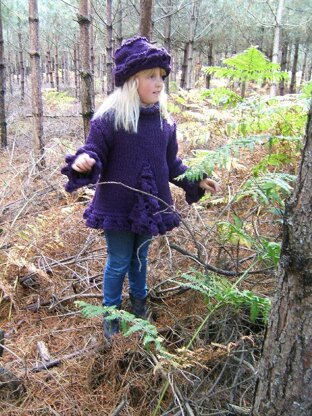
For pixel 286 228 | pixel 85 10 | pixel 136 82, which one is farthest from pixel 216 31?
pixel 286 228

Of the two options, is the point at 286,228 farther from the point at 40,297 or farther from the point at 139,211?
the point at 40,297

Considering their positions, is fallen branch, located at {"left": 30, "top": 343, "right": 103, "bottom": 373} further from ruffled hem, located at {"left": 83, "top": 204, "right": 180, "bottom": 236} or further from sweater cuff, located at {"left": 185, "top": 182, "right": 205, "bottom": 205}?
sweater cuff, located at {"left": 185, "top": 182, "right": 205, "bottom": 205}

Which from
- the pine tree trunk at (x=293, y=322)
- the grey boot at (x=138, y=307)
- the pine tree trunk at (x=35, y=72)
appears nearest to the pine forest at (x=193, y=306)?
the pine tree trunk at (x=293, y=322)

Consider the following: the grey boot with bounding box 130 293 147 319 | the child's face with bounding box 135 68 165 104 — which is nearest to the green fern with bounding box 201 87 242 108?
the child's face with bounding box 135 68 165 104

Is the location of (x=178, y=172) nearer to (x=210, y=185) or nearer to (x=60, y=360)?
(x=210, y=185)

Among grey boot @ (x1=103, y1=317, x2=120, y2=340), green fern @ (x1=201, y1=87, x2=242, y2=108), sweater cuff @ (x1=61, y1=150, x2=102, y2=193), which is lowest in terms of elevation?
grey boot @ (x1=103, y1=317, x2=120, y2=340)

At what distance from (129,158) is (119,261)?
1.96 feet

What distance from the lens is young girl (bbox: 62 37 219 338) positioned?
1.99 metres

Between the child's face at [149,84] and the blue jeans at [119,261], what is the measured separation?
751mm

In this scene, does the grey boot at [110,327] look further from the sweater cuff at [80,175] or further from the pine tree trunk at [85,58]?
the pine tree trunk at [85,58]

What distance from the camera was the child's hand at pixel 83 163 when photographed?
6.07 feet

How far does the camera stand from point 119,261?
2.22m

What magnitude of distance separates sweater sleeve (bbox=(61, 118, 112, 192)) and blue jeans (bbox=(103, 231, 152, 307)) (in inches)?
15.2

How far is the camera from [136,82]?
204cm
